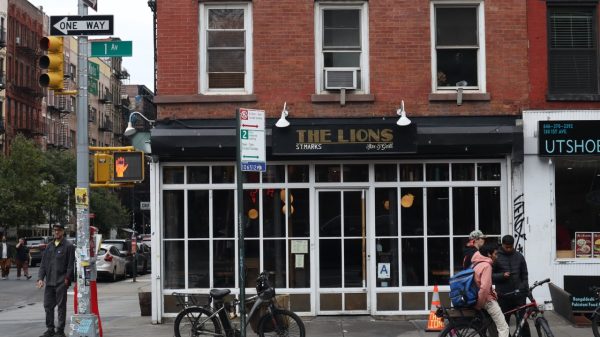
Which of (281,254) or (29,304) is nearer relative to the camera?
(281,254)

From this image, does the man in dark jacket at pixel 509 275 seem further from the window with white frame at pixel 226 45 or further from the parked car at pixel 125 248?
the parked car at pixel 125 248

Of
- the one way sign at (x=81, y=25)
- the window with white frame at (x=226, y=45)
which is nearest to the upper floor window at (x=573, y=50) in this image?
the window with white frame at (x=226, y=45)

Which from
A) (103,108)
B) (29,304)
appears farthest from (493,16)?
(103,108)

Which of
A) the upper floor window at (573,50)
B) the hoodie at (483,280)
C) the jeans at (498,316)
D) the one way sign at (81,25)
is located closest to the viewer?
the hoodie at (483,280)

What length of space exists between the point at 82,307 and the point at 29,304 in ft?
37.7

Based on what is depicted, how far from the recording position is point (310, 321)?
52.7ft

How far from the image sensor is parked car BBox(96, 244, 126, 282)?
109 feet

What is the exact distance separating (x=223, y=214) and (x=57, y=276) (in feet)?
10.4

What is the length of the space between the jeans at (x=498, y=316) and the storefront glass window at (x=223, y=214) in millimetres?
5856

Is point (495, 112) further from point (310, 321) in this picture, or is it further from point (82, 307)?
point (82, 307)

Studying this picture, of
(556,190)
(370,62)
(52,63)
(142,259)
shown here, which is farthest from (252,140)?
(142,259)

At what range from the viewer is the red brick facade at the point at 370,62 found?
650 inches

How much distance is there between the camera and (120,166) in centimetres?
1538

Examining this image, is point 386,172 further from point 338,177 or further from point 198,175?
point 198,175
